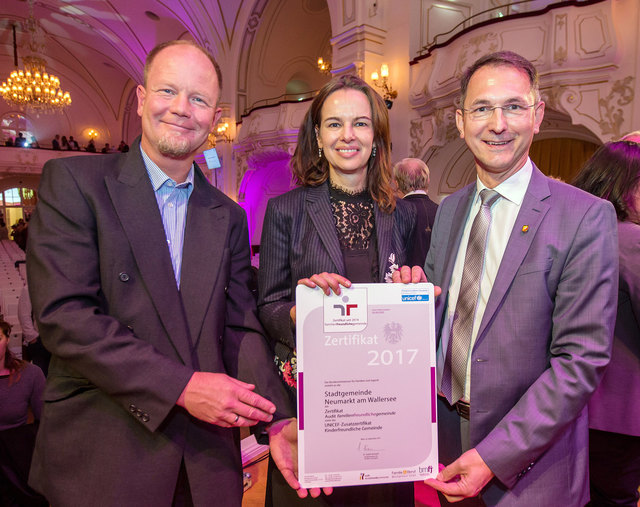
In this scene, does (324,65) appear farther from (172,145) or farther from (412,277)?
(412,277)

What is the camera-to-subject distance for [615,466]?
82.5 inches

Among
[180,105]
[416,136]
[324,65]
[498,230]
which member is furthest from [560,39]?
[324,65]

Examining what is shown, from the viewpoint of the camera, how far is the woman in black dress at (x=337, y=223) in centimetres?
173

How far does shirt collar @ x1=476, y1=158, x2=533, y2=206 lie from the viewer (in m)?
1.48

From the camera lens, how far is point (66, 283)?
1.21 m

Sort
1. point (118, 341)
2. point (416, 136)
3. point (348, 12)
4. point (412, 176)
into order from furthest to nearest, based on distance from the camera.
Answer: point (348, 12)
point (416, 136)
point (412, 176)
point (118, 341)

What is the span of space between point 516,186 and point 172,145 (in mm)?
1207

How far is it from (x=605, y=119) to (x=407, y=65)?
4.03 meters

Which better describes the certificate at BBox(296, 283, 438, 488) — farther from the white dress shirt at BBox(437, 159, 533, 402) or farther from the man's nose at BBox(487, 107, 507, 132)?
the man's nose at BBox(487, 107, 507, 132)

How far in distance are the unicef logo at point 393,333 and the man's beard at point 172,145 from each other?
3.03 ft

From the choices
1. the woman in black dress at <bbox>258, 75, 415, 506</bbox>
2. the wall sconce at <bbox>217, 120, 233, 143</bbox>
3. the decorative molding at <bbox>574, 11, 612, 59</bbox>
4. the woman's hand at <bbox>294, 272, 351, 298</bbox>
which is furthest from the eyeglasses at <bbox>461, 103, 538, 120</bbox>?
the wall sconce at <bbox>217, 120, 233, 143</bbox>

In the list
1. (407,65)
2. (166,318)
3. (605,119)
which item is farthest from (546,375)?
(407,65)

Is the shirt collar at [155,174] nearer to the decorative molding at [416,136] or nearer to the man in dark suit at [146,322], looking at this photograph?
the man in dark suit at [146,322]

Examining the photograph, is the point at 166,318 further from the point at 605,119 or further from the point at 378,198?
the point at 605,119
